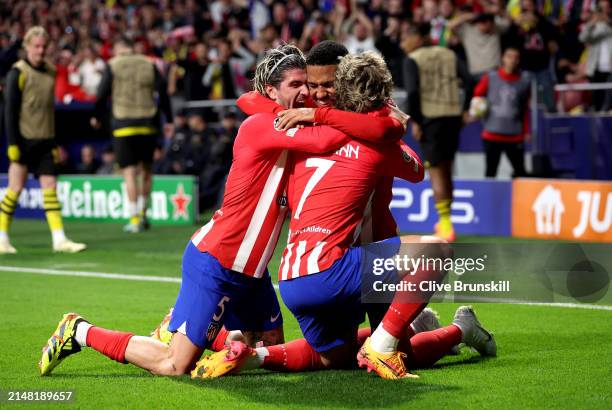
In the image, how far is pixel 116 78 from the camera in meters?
14.9

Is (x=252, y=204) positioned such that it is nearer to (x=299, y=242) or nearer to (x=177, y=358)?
(x=299, y=242)

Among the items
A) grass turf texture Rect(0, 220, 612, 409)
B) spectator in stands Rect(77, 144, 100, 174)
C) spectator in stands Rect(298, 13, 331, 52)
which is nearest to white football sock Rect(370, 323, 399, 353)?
grass turf texture Rect(0, 220, 612, 409)

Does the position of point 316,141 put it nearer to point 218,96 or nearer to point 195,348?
point 195,348

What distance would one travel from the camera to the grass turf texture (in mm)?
5438

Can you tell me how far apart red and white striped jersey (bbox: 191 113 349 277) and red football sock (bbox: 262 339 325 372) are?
448mm

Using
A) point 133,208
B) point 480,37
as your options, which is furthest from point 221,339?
point 480,37

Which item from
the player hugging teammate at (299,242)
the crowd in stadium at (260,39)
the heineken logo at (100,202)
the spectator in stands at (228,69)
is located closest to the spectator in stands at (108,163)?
the crowd in stadium at (260,39)

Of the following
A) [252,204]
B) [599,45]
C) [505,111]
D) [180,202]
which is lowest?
[180,202]

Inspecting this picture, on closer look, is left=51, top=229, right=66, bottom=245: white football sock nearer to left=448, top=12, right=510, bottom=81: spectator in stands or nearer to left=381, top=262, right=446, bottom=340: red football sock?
left=448, top=12, right=510, bottom=81: spectator in stands

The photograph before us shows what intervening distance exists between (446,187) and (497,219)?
994mm

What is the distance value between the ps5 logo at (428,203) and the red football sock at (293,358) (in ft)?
25.9

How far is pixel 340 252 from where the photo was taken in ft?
18.8

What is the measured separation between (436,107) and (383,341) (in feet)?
25.9

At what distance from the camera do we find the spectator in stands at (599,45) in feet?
52.5
